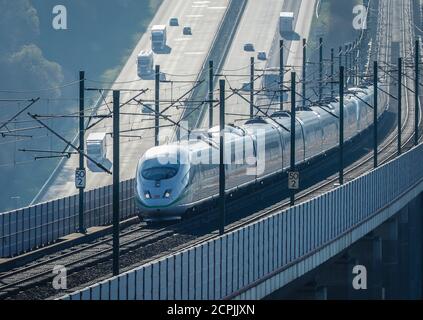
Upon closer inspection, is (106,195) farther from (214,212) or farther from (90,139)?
(90,139)

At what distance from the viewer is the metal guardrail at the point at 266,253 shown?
40.4 meters

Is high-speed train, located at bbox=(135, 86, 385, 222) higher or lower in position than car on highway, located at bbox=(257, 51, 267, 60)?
higher

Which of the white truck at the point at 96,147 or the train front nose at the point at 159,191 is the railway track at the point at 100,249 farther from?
the white truck at the point at 96,147

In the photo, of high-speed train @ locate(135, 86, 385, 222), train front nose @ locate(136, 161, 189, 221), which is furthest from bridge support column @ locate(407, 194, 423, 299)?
train front nose @ locate(136, 161, 189, 221)

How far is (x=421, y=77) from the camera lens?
173 metres

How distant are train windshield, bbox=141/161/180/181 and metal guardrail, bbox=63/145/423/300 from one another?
752cm

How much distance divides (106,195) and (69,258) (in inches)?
497

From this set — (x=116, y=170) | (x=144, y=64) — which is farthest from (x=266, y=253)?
(x=144, y=64)

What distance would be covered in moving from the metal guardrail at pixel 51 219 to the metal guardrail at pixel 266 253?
10.7m

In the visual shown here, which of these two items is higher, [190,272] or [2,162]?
[190,272]

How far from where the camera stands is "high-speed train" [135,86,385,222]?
2566 inches

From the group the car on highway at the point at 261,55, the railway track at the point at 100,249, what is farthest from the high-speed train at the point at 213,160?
the car on highway at the point at 261,55

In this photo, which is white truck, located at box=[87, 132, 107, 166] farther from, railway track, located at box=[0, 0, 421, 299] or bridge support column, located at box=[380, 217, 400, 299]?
bridge support column, located at box=[380, 217, 400, 299]

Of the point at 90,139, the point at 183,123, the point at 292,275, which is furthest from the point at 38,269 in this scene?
the point at 183,123
